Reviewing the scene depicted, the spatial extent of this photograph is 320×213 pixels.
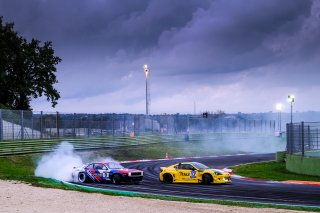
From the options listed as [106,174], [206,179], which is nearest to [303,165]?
[206,179]

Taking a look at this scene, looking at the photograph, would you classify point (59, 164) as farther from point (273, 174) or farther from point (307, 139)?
point (307, 139)

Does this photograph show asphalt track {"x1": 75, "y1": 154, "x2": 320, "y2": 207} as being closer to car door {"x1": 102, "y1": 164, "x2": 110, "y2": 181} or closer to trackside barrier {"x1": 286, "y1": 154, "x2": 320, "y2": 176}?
car door {"x1": 102, "y1": 164, "x2": 110, "y2": 181}

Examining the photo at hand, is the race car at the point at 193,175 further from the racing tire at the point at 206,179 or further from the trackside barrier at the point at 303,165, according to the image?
the trackside barrier at the point at 303,165

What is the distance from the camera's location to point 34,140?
4300 centimetres

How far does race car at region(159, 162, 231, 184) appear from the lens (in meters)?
27.5

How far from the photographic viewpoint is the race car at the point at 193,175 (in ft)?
90.3

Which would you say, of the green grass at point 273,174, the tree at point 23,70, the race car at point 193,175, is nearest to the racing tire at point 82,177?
the race car at point 193,175

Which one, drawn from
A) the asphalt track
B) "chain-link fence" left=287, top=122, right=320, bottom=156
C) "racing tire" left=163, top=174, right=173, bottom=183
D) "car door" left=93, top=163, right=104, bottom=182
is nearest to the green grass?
"chain-link fence" left=287, top=122, right=320, bottom=156

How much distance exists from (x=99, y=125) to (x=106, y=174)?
26.5 metres

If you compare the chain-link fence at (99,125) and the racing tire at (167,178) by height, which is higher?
the chain-link fence at (99,125)

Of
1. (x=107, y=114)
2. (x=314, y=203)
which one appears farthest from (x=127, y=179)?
(x=107, y=114)

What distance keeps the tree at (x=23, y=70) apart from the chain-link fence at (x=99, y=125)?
61.1 ft

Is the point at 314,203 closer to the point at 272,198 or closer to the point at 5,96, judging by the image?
the point at 272,198

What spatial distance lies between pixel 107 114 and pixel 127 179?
2934cm
